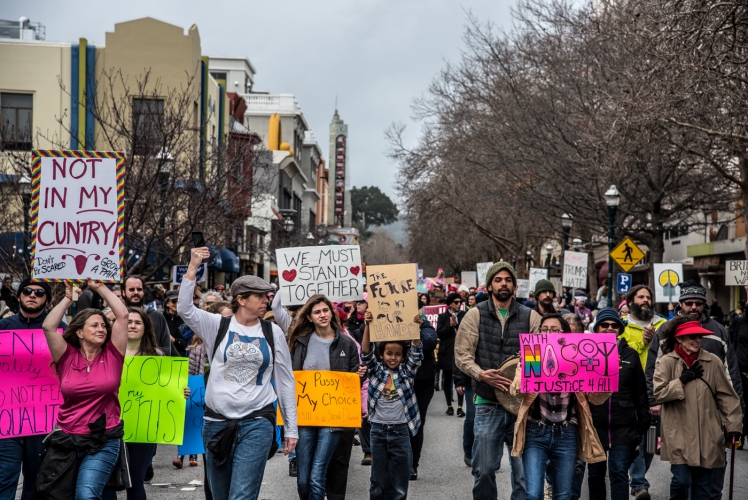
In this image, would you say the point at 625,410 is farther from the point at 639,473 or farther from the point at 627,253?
the point at 627,253

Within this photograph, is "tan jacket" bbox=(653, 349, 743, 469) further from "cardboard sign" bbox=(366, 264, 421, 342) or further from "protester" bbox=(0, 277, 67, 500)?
"protester" bbox=(0, 277, 67, 500)

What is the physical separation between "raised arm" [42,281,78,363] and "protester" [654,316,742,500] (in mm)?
4256

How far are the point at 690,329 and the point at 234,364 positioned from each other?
3444 mm

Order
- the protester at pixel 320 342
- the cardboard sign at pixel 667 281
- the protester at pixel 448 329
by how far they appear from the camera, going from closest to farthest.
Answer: the protester at pixel 320 342 < the protester at pixel 448 329 < the cardboard sign at pixel 667 281

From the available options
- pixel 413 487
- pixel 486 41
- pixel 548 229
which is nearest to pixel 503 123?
pixel 486 41

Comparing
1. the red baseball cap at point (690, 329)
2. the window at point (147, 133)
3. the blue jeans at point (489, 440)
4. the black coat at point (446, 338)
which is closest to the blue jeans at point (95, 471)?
the blue jeans at point (489, 440)

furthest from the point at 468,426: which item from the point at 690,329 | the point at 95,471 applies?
the point at 95,471

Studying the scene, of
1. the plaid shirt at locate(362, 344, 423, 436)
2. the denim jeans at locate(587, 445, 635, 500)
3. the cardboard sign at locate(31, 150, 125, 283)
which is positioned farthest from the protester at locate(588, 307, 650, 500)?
the cardboard sign at locate(31, 150, 125, 283)

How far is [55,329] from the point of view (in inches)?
235

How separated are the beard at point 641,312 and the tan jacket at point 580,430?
7.04 ft

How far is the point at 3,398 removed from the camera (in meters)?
6.62

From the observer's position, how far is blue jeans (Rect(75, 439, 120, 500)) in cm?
580

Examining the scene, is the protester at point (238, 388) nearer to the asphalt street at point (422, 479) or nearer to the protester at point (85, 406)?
the protester at point (85, 406)

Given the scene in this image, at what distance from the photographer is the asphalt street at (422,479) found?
29.4ft
